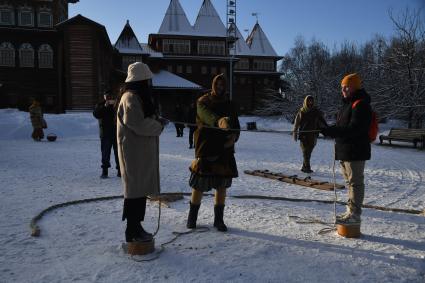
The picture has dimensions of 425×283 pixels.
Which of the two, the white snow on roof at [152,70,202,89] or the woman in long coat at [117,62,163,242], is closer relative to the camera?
the woman in long coat at [117,62,163,242]

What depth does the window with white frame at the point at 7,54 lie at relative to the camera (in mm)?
30902

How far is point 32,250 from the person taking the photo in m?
4.38

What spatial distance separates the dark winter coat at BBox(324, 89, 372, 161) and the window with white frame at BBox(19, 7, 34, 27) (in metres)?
32.7

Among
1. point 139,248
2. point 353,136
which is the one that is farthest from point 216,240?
point 353,136

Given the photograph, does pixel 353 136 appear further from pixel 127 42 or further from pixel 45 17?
pixel 127 42

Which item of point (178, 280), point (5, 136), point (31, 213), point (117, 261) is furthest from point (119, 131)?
point (5, 136)

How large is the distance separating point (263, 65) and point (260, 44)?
3380 mm

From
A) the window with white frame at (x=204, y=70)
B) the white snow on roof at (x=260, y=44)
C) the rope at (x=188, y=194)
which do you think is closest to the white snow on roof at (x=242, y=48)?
the white snow on roof at (x=260, y=44)

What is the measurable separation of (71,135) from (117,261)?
18.5 meters

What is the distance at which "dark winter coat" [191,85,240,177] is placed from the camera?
4.98 m

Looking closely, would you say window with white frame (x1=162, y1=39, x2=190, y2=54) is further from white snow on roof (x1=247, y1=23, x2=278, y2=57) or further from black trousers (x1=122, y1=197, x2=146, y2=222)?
black trousers (x1=122, y1=197, x2=146, y2=222)

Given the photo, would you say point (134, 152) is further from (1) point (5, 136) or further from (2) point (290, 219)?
(1) point (5, 136)

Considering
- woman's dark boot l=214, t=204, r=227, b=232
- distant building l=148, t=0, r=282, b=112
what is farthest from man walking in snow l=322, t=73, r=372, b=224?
distant building l=148, t=0, r=282, b=112

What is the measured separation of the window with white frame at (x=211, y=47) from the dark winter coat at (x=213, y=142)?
136ft
